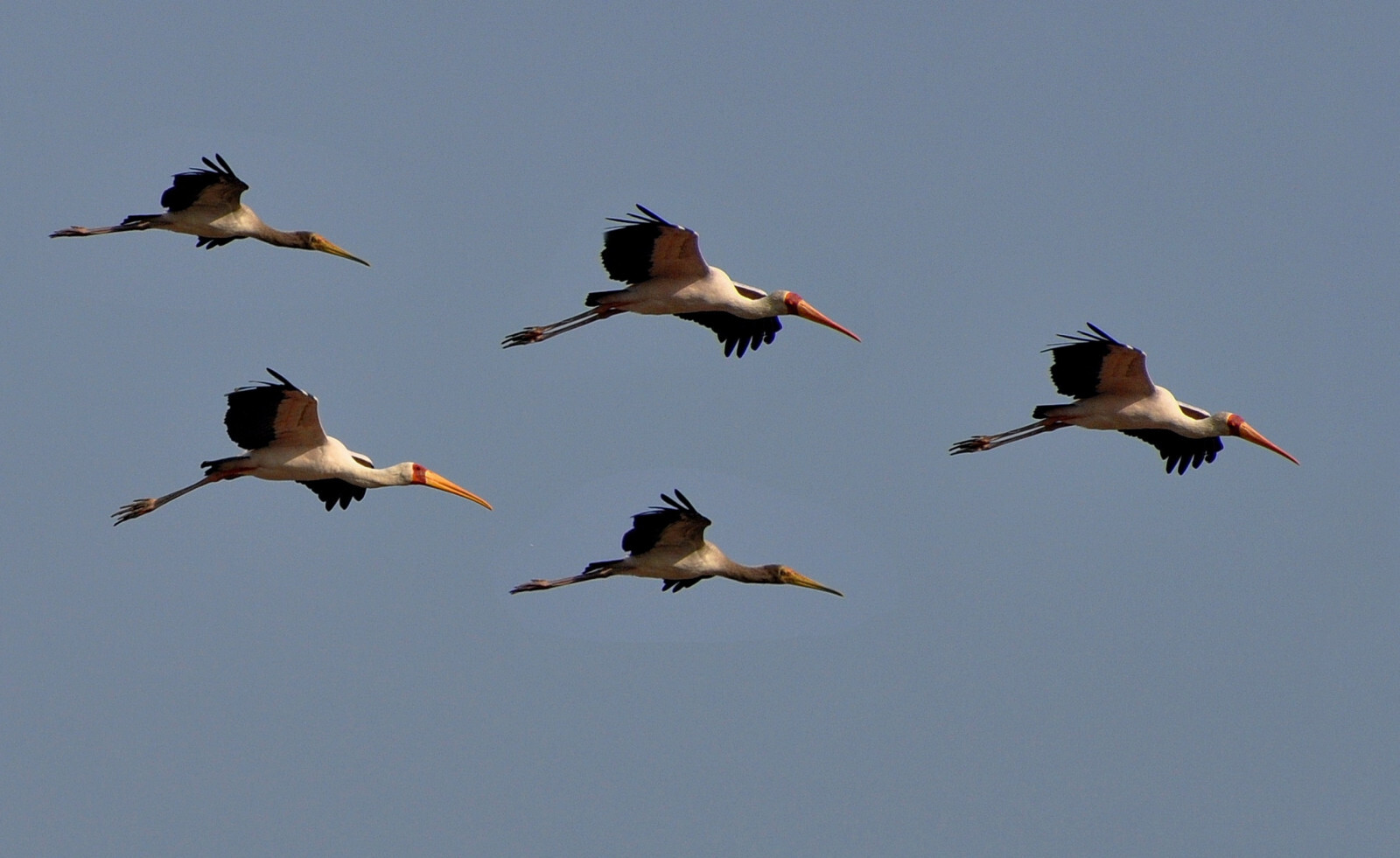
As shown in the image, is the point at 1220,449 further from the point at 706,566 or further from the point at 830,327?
the point at 706,566

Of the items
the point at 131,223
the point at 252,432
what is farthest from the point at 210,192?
the point at 252,432

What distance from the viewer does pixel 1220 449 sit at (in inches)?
1348

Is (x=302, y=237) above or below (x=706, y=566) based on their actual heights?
above

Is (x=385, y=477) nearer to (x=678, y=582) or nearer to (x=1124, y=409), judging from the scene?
(x=678, y=582)

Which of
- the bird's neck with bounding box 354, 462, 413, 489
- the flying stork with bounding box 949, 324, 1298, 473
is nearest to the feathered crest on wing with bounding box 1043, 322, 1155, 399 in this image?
the flying stork with bounding box 949, 324, 1298, 473

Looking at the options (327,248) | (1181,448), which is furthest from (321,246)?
(1181,448)

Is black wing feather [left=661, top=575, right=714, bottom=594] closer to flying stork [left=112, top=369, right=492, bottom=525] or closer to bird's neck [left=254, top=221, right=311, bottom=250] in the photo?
flying stork [left=112, top=369, right=492, bottom=525]

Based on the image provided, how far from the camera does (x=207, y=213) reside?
3247 centimetres

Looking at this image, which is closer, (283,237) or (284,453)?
(284,453)

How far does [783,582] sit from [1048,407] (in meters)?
3.78

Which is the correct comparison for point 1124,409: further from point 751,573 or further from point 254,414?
point 254,414

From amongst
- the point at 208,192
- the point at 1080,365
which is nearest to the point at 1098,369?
the point at 1080,365

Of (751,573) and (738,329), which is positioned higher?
(738,329)

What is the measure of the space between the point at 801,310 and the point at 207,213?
7.22 m
